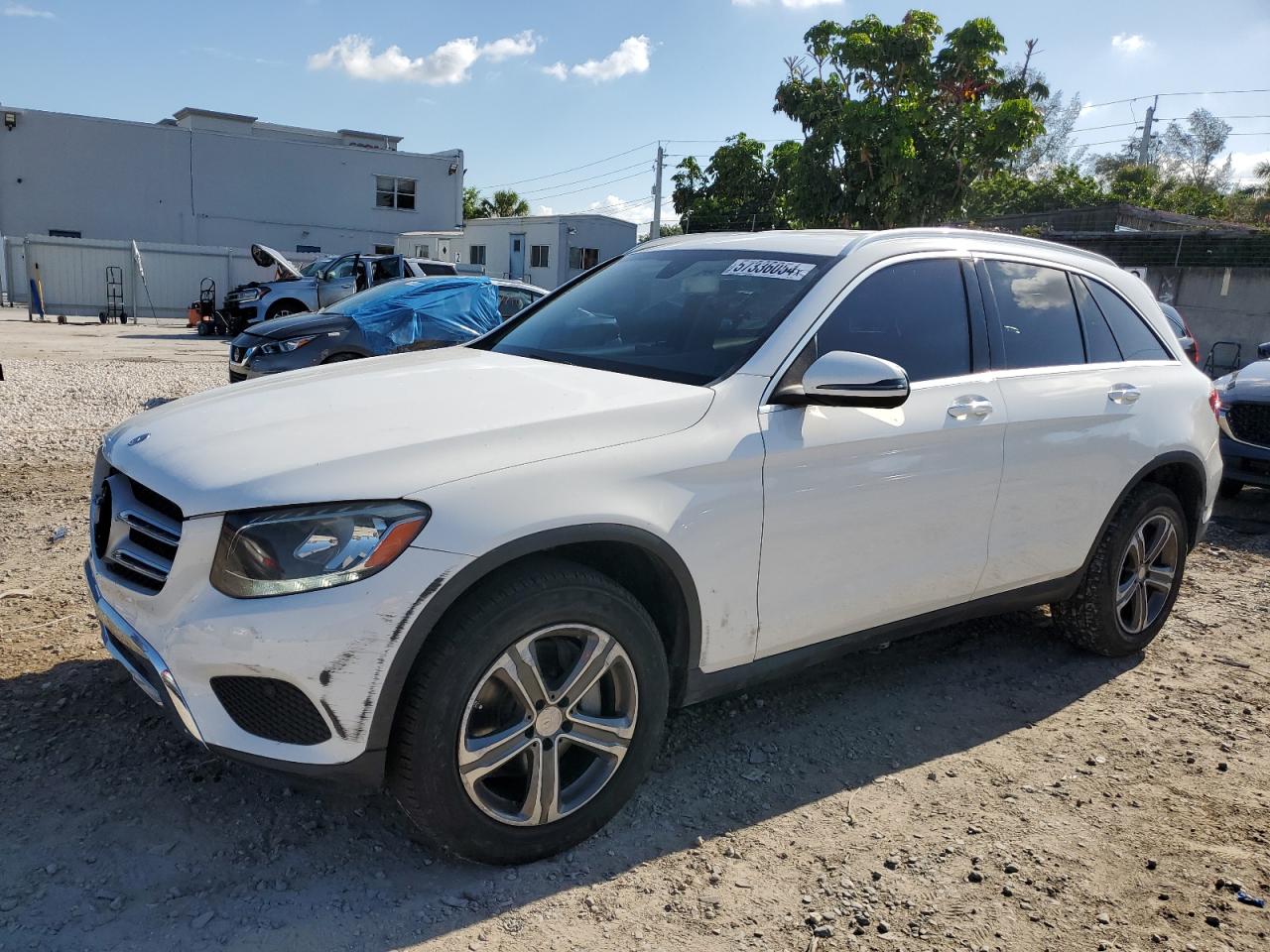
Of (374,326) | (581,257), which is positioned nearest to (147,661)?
(374,326)

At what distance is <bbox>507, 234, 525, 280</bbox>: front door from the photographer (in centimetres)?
3616

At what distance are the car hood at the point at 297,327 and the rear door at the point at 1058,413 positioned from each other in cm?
695

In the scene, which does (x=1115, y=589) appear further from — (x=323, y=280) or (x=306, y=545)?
(x=323, y=280)

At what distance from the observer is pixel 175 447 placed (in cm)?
279

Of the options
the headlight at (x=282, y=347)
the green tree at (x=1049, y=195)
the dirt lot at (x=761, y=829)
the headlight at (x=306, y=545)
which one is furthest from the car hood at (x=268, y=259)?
the green tree at (x=1049, y=195)

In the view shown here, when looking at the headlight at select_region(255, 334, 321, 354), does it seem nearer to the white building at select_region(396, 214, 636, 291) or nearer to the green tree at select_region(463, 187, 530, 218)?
the white building at select_region(396, 214, 636, 291)

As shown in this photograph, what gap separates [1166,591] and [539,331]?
124 inches

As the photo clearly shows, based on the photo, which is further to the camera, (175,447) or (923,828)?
(923,828)

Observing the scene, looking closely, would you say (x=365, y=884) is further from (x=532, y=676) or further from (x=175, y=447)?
(x=175, y=447)

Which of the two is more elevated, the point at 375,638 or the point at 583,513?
the point at 583,513

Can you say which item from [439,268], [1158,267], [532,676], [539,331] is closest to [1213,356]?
[1158,267]

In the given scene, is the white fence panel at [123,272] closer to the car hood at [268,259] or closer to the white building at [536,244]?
the white building at [536,244]

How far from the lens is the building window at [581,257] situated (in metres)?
35.5

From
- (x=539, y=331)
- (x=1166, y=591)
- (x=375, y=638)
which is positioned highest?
(x=539, y=331)
